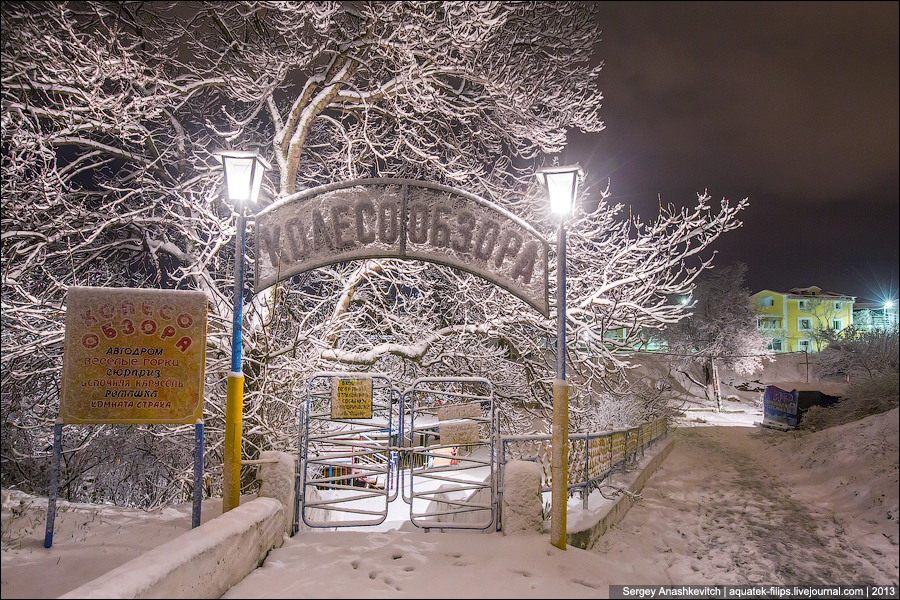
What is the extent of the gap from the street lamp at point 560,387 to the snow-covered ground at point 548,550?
0.34 m

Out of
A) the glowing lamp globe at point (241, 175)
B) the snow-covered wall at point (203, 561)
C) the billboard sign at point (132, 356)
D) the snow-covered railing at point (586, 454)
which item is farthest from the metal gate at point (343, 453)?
the glowing lamp globe at point (241, 175)

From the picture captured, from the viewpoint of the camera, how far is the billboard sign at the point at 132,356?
14.4ft

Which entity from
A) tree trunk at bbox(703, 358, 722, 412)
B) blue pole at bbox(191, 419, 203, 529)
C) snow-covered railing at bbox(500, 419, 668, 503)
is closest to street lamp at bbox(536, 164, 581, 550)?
snow-covered railing at bbox(500, 419, 668, 503)

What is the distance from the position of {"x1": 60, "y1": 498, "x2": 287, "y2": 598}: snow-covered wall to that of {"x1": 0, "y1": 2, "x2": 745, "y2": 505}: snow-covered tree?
253cm

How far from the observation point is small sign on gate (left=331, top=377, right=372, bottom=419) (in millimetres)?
8203

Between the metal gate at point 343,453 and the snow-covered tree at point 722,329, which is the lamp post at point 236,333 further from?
the snow-covered tree at point 722,329

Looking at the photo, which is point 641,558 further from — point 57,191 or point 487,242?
point 57,191

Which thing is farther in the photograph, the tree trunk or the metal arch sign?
the tree trunk

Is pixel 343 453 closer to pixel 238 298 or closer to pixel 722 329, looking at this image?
pixel 238 298

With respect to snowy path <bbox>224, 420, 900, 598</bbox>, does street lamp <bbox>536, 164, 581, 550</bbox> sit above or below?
above

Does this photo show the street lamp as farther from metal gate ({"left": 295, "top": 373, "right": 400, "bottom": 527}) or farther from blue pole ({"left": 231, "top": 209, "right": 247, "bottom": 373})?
blue pole ({"left": 231, "top": 209, "right": 247, "bottom": 373})

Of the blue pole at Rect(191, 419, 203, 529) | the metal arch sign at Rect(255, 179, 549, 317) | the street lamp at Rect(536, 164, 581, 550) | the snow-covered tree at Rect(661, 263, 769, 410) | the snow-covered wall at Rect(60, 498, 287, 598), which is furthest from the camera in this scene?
the snow-covered tree at Rect(661, 263, 769, 410)

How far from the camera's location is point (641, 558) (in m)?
6.48

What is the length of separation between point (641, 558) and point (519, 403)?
4182 mm
